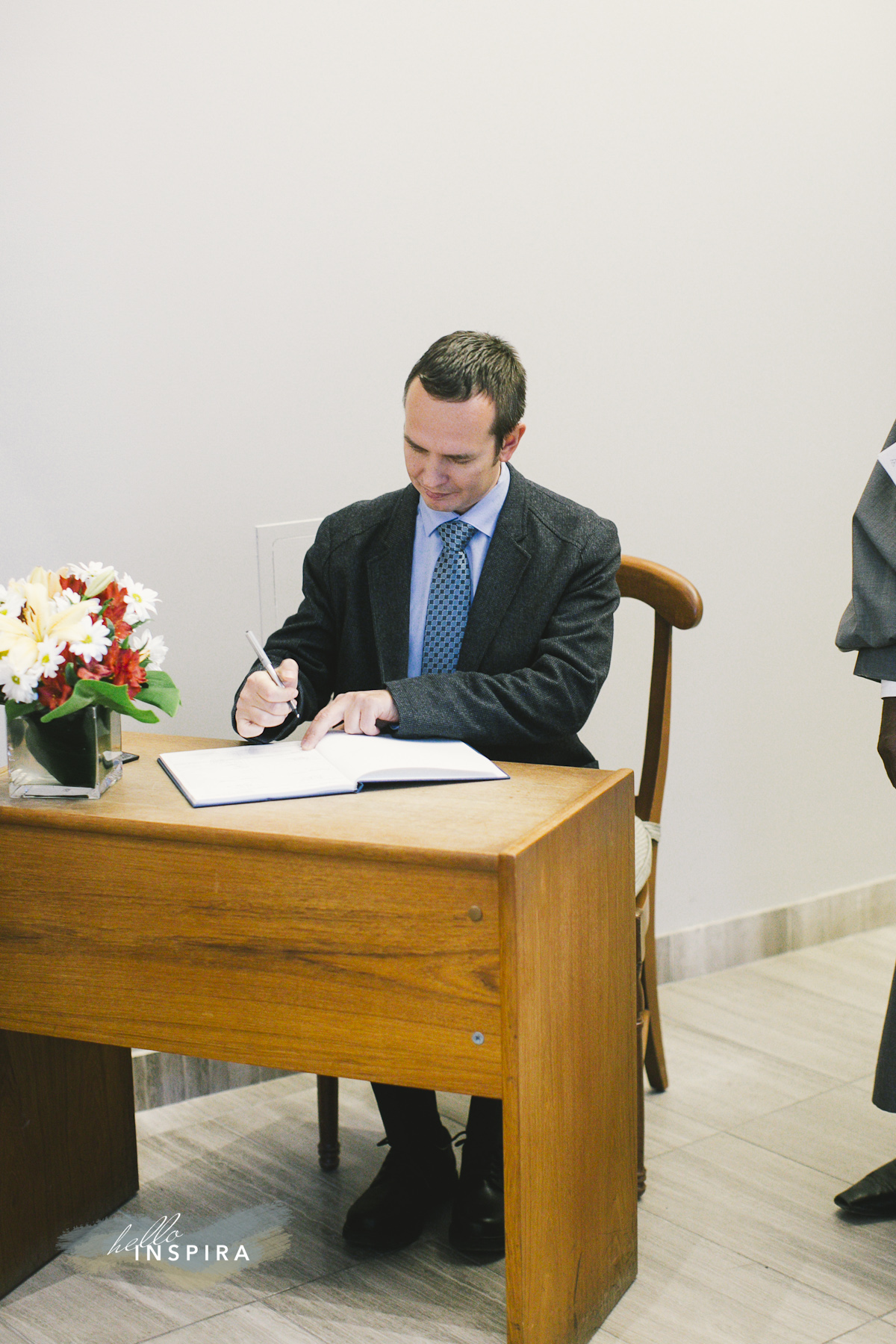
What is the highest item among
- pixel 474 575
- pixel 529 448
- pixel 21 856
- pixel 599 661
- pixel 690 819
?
pixel 529 448

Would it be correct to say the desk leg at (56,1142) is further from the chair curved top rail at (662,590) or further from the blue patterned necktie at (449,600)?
the chair curved top rail at (662,590)

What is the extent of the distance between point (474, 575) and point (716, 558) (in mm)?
1122

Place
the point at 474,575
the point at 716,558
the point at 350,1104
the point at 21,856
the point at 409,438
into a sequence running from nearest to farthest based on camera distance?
the point at 21,856 → the point at 409,438 → the point at 474,575 → the point at 350,1104 → the point at 716,558

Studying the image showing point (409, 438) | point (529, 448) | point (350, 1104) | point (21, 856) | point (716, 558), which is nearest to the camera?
point (21, 856)

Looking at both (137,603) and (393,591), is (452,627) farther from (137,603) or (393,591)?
(137,603)

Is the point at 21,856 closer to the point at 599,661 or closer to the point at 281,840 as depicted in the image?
the point at 281,840

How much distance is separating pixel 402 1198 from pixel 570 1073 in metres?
0.53

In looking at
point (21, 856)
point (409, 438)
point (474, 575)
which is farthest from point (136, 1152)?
point (409, 438)

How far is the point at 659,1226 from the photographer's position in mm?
1920

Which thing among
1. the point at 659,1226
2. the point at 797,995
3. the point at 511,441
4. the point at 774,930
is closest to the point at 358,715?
the point at 511,441

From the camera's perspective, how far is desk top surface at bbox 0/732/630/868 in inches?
53.4

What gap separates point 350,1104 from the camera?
233 centimetres

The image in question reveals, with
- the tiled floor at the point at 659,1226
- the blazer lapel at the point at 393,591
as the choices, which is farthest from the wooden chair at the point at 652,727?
the blazer lapel at the point at 393,591

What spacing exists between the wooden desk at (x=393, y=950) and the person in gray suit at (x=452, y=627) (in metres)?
0.17
